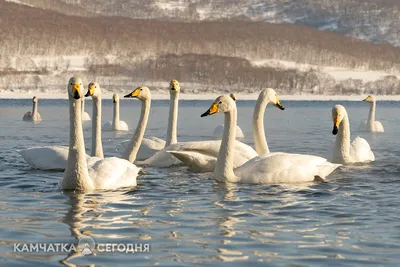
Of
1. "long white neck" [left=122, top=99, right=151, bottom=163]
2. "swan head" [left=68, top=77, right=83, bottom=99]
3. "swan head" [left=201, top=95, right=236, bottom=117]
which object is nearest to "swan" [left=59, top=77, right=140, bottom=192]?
"swan head" [left=68, top=77, right=83, bottom=99]

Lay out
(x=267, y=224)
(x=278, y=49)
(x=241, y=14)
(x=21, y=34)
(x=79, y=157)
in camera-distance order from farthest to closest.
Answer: (x=241, y=14), (x=278, y=49), (x=21, y=34), (x=79, y=157), (x=267, y=224)

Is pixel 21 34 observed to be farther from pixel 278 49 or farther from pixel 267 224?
pixel 267 224

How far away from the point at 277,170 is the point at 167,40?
397 ft

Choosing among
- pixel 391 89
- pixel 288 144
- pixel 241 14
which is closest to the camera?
pixel 288 144

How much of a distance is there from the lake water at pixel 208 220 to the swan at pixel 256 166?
0.70 ft

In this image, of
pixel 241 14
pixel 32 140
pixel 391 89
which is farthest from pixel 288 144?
pixel 241 14

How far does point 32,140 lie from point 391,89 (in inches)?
3653

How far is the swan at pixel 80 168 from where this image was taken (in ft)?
38.5

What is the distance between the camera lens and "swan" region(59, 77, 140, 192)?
38.5 feet

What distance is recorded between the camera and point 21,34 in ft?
400

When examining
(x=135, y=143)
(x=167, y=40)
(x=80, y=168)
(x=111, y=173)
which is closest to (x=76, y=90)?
(x=80, y=168)

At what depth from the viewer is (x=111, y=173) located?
40.5 ft

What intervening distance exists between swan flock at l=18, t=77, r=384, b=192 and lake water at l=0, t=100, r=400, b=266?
0.72 ft

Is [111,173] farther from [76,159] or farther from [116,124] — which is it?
[116,124]
